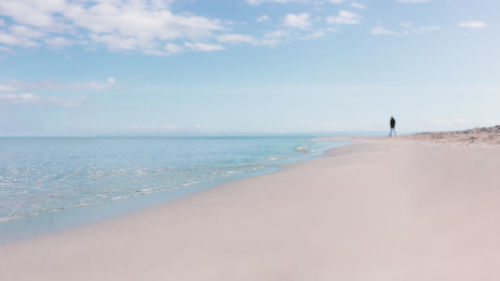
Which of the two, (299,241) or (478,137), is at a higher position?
(478,137)

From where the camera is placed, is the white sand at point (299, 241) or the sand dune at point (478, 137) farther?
the sand dune at point (478, 137)

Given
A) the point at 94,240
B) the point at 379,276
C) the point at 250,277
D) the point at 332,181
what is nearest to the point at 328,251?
the point at 379,276

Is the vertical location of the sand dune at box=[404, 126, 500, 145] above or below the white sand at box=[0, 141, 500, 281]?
above

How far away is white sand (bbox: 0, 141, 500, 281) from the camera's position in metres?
2.80

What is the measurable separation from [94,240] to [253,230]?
216cm

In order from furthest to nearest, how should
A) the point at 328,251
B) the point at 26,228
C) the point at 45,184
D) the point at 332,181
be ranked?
1. the point at 45,184
2. the point at 332,181
3. the point at 26,228
4. the point at 328,251

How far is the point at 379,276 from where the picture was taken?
261cm

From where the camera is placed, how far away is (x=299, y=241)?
3.52 metres

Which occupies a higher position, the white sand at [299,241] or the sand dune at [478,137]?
the sand dune at [478,137]

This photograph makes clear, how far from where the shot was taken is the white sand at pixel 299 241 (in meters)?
2.80

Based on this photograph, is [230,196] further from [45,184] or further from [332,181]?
[45,184]

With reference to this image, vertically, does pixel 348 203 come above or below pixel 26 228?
above

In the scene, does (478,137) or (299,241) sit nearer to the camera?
(299,241)

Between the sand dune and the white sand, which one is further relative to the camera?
the sand dune
